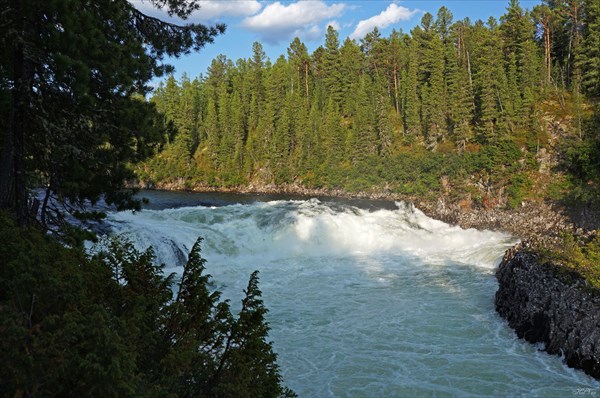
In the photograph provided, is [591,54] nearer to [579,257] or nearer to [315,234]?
[315,234]

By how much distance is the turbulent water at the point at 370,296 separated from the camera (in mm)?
11922

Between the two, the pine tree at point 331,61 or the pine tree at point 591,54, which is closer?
the pine tree at point 591,54

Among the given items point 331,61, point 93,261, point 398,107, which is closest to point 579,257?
point 93,261

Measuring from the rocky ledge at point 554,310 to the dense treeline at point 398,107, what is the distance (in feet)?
93.7

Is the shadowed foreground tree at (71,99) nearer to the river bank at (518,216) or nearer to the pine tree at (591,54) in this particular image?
the river bank at (518,216)

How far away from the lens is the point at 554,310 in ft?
44.2

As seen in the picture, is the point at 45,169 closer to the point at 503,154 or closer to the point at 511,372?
the point at 511,372

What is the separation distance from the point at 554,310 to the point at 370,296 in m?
7.64

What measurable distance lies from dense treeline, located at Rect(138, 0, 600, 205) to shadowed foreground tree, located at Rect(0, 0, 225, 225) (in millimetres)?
40471

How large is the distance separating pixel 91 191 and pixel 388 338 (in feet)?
34.7

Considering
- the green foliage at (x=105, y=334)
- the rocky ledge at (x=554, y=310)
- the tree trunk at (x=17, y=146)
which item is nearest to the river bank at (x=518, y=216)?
the rocky ledge at (x=554, y=310)

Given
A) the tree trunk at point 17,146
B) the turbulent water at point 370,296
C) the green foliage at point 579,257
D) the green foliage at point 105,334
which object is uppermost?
the tree trunk at point 17,146

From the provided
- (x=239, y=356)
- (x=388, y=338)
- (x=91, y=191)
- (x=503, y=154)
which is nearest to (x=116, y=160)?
(x=91, y=191)

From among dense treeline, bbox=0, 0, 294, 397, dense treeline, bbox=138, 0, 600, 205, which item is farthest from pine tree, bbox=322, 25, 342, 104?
dense treeline, bbox=0, 0, 294, 397
